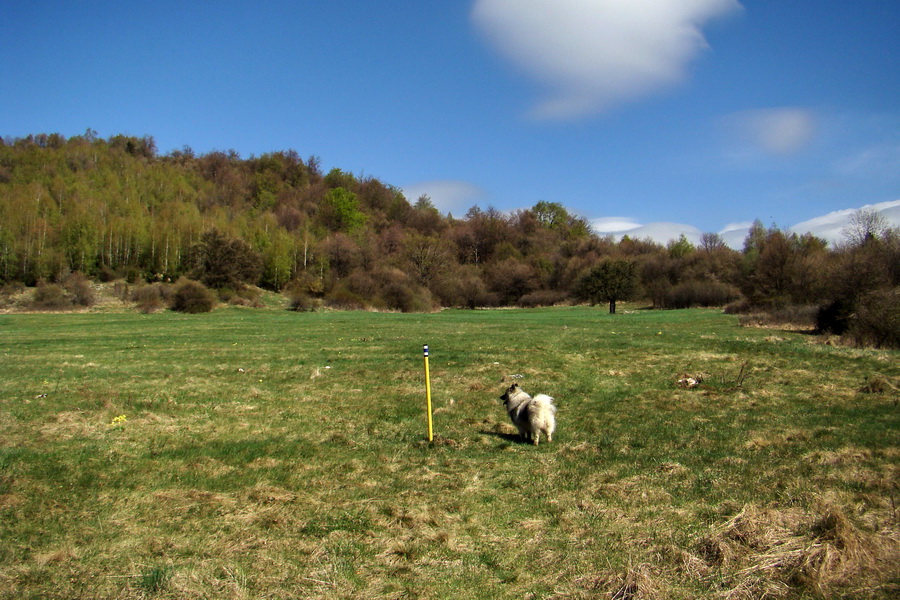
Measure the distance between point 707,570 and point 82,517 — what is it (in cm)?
669

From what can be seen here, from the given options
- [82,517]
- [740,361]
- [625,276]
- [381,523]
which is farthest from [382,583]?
[625,276]

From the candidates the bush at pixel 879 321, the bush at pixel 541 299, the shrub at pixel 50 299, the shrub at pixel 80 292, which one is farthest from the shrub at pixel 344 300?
the bush at pixel 879 321

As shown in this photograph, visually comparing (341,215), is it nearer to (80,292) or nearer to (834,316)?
(80,292)

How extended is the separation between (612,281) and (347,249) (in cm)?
4347

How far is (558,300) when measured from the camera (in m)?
106

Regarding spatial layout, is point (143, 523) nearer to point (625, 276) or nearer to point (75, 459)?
point (75, 459)

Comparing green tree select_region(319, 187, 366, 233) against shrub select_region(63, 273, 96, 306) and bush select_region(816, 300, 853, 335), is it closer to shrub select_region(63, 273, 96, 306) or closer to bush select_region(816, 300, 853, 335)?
shrub select_region(63, 273, 96, 306)

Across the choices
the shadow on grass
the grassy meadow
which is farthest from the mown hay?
the shadow on grass

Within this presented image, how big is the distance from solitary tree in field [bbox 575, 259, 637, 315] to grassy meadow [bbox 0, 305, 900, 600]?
2140 inches

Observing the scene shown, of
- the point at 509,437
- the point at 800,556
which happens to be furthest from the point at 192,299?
the point at 800,556

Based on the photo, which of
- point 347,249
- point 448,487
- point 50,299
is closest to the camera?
point 448,487

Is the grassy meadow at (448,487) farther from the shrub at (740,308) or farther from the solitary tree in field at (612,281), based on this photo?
the solitary tree in field at (612,281)

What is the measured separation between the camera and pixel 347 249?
310ft

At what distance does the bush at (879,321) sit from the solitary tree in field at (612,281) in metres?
42.4
